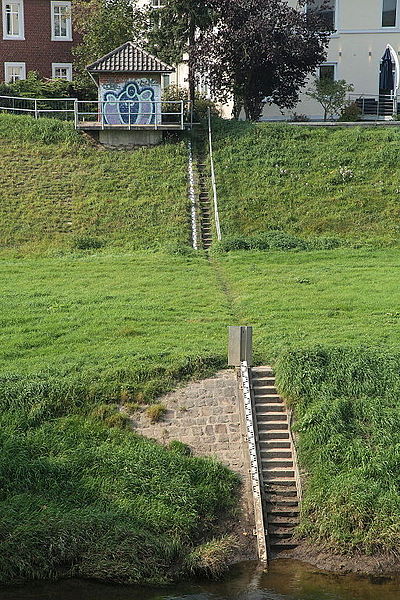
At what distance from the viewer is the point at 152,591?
17125 millimetres

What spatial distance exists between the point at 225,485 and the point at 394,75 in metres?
30.3

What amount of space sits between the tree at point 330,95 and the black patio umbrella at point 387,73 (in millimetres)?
2586

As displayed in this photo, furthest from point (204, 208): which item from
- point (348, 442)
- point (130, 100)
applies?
point (348, 442)

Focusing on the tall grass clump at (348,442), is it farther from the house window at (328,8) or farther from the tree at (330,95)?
the house window at (328,8)

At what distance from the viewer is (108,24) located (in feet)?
150

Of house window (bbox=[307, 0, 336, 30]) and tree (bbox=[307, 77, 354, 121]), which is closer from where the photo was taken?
tree (bbox=[307, 77, 354, 121])

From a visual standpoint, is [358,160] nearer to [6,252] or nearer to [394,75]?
[394,75]

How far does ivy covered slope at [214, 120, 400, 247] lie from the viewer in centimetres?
3366

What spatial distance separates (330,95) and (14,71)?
17.0 m

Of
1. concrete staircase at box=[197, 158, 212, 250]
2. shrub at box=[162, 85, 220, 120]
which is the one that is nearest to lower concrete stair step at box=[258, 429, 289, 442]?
concrete staircase at box=[197, 158, 212, 250]

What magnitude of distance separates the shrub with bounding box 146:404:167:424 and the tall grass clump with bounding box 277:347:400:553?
98.2 inches

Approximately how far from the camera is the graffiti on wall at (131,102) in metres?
39.6

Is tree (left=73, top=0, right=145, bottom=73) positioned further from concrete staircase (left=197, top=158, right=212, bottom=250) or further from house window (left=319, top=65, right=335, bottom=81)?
concrete staircase (left=197, top=158, right=212, bottom=250)

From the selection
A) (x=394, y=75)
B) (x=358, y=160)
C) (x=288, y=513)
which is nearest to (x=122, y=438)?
(x=288, y=513)
